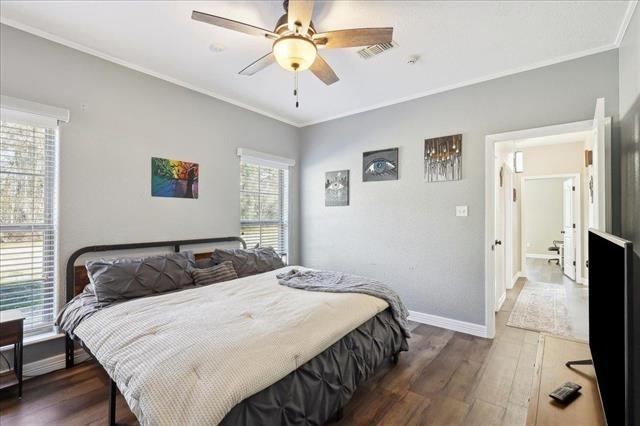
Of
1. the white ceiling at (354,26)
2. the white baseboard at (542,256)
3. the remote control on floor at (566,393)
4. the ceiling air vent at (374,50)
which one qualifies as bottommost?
the white baseboard at (542,256)

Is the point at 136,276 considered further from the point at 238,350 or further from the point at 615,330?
the point at 615,330

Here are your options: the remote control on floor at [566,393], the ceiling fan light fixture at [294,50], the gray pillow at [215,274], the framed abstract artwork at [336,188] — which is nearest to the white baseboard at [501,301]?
the framed abstract artwork at [336,188]

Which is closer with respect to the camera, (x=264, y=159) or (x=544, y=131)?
(x=544, y=131)

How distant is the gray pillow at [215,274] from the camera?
2907mm

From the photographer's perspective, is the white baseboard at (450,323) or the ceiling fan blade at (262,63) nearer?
the ceiling fan blade at (262,63)

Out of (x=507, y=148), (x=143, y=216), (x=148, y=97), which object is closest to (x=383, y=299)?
(x=143, y=216)

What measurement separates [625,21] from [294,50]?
251 centimetres

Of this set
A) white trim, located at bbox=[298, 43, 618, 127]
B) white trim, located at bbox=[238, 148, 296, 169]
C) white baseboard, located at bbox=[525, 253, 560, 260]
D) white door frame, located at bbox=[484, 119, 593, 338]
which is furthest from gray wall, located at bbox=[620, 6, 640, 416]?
white baseboard, located at bbox=[525, 253, 560, 260]

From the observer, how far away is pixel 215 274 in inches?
118

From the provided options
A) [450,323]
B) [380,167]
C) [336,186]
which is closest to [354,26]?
[380,167]

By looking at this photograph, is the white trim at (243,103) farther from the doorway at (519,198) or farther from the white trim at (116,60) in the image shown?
the doorway at (519,198)

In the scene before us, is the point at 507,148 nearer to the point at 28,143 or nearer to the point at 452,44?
the point at 452,44

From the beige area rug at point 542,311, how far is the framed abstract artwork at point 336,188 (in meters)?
2.61

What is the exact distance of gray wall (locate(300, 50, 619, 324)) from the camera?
290 cm
